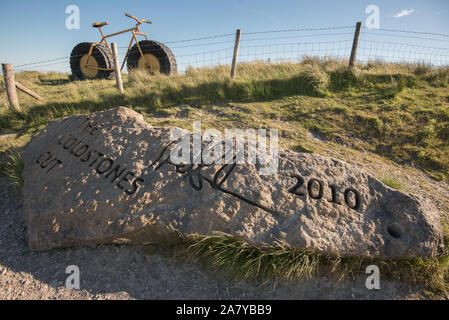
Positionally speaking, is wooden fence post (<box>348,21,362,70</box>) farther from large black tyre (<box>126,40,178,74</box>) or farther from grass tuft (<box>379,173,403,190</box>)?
large black tyre (<box>126,40,178,74</box>)

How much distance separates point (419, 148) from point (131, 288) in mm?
5435

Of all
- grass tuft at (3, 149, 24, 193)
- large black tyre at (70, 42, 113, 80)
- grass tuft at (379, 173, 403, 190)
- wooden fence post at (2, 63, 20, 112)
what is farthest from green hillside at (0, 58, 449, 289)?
large black tyre at (70, 42, 113, 80)

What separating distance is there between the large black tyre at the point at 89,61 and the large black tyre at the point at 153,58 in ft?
5.04

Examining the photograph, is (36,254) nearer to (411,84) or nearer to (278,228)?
(278,228)

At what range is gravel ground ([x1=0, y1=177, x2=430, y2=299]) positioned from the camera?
269 centimetres

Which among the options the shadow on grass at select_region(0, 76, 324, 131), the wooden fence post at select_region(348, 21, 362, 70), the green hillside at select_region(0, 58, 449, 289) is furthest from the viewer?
the wooden fence post at select_region(348, 21, 362, 70)

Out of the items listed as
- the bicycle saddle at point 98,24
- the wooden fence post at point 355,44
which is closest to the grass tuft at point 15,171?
the bicycle saddle at point 98,24

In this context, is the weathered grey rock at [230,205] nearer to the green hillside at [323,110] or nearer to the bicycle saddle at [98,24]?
the green hillside at [323,110]

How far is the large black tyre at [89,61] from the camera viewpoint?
10.7 metres

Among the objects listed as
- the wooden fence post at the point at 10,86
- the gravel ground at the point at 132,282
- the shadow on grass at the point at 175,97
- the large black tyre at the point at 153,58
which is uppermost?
the large black tyre at the point at 153,58

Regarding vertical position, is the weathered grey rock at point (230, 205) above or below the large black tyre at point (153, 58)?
below

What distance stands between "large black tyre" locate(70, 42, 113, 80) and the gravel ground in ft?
30.3

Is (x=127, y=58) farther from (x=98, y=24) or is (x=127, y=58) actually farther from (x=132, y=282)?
(x=132, y=282)

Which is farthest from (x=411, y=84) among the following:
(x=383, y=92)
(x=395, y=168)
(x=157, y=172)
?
(x=157, y=172)
